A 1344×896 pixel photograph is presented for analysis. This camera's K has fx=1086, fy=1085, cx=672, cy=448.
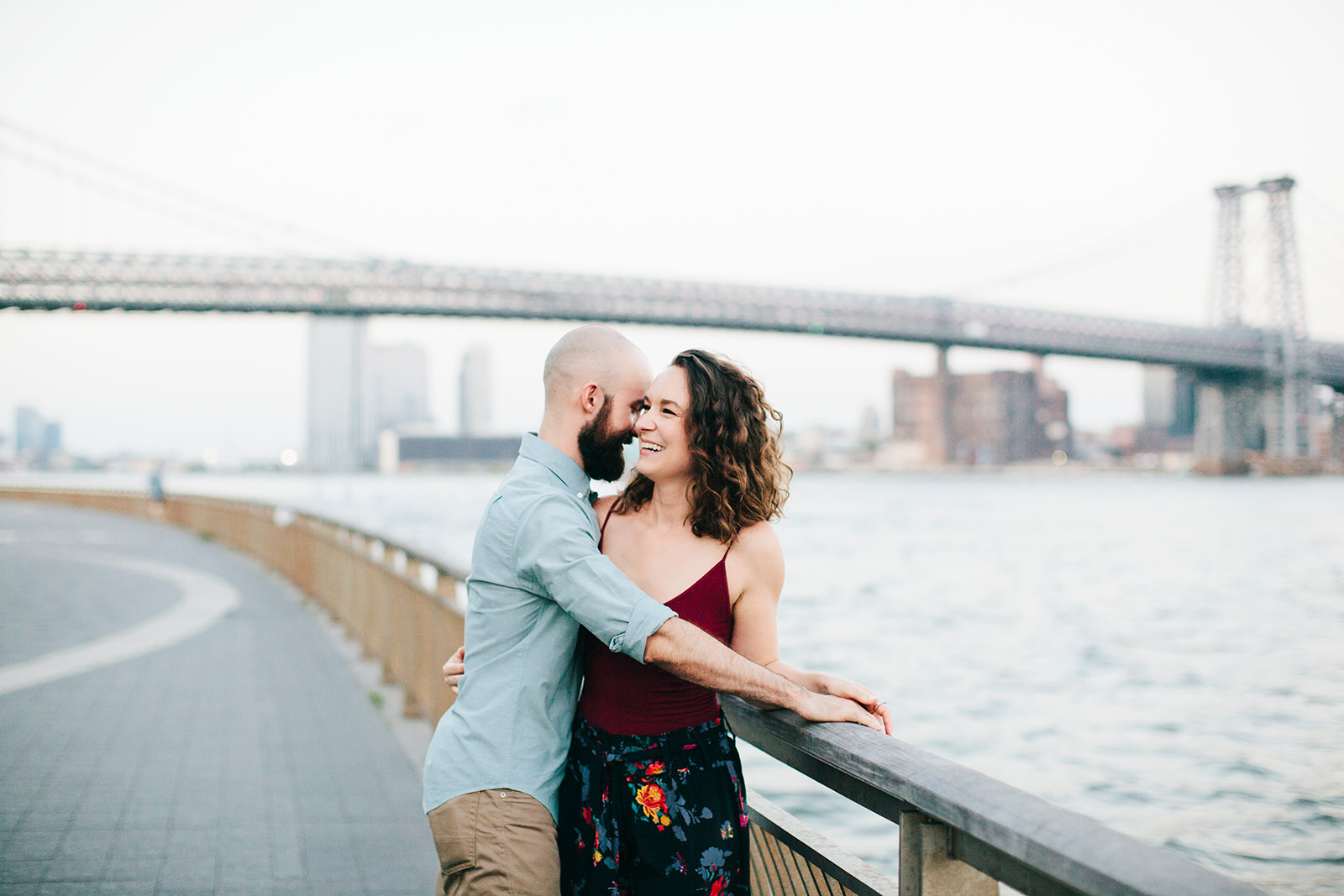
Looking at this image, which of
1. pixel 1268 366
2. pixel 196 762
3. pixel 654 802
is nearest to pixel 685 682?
pixel 654 802

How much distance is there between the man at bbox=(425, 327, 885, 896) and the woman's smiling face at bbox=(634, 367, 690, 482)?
106mm

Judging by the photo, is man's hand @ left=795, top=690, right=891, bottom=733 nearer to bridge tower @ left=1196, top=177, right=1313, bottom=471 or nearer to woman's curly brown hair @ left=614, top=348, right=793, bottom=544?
woman's curly brown hair @ left=614, top=348, right=793, bottom=544

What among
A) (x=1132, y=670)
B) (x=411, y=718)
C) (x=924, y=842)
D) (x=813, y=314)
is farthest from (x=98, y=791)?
(x=813, y=314)

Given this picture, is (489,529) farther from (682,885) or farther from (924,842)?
(924,842)

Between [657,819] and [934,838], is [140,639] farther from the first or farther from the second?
[934,838]

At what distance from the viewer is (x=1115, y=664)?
1825 cm

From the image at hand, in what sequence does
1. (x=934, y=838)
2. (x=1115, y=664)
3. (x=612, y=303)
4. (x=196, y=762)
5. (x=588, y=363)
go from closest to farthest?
(x=934, y=838) → (x=588, y=363) → (x=196, y=762) → (x=1115, y=664) → (x=612, y=303)

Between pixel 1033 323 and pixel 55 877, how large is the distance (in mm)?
50502

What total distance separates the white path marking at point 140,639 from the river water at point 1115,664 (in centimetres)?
127

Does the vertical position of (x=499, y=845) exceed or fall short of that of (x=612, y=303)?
it falls short

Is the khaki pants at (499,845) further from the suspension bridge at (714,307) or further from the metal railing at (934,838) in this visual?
the suspension bridge at (714,307)

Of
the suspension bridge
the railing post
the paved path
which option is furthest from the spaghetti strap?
the suspension bridge

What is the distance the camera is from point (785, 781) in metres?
9.77

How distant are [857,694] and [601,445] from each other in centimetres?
62
